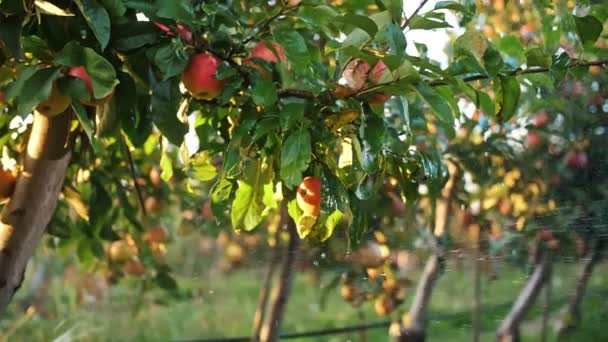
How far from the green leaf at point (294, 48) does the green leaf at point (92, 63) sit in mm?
112

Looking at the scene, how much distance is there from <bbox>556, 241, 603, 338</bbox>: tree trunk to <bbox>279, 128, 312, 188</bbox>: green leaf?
22.6 inches

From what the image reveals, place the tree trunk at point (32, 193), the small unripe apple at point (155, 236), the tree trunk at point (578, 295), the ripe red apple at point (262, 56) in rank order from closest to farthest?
1. the ripe red apple at point (262, 56)
2. the tree trunk at point (32, 193)
3. the tree trunk at point (578, 295)
4. the small unripe apple at point (155, 236)

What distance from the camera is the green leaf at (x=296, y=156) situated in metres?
0.51

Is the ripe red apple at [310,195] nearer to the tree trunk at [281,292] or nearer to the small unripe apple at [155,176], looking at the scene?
the tree trunk at [281,292]

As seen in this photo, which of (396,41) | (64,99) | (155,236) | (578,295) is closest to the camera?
(396,41)

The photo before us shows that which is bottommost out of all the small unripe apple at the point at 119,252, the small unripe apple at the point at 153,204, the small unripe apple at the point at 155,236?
the small unripe apple at the point at 119,252

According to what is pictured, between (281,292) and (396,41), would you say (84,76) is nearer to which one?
(396,41)

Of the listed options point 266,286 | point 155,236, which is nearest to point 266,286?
point 266,286

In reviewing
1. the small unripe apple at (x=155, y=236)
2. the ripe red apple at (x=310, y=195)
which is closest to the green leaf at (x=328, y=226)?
→ the ripe red apple at (x=310, y=195)

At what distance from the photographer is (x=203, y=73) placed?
0.56 metres

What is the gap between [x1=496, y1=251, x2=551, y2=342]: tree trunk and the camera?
3.33 ft

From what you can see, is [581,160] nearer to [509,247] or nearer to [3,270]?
[509,247]

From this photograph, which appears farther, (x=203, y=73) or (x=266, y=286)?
(x=266, y=286)

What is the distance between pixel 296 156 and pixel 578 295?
623 millimetres
